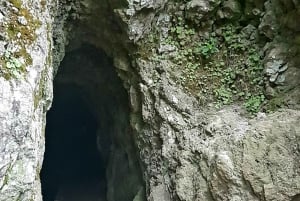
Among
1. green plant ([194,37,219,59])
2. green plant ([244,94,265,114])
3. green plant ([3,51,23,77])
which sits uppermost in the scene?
green plant ([194,37,219,59])

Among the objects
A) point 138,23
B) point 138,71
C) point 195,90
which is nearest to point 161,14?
point 138,23

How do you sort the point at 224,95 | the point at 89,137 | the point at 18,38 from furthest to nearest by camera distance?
1. the point at 89,137
2. the point at 224,95
3. the point at 18,38

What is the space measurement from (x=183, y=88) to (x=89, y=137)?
4.62 meters

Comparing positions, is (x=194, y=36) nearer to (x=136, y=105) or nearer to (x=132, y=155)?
(x=136, y=105)

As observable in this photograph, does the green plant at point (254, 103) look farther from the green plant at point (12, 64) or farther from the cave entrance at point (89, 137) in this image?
the green plant at point (12, 64)

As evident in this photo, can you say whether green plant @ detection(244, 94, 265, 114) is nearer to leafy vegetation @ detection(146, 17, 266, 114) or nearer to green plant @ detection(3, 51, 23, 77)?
leafy vegetation @ detection(146, 17, 266, 114)

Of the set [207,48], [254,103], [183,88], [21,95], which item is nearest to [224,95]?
[254,103]

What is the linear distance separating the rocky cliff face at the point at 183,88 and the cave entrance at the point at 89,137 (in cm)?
53

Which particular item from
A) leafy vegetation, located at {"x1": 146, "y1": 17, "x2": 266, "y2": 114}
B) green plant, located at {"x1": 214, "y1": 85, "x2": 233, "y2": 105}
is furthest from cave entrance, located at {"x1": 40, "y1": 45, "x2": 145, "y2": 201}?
green plant, located at {"x1": 214, "y1": 85, "x2": 233, "y2": 105}

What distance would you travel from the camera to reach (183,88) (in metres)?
4.11

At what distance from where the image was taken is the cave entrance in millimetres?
5523

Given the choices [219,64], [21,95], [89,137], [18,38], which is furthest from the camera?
[89,137]

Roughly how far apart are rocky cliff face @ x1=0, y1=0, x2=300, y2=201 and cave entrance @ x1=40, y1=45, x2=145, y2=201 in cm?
53

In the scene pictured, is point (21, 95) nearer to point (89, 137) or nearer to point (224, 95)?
point (224, 95)
